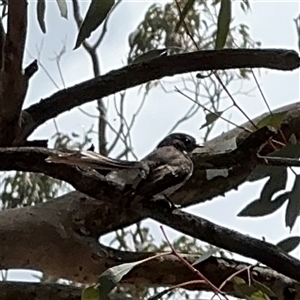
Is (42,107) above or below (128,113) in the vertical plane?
below

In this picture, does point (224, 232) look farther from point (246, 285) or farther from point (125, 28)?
point (125, 28)

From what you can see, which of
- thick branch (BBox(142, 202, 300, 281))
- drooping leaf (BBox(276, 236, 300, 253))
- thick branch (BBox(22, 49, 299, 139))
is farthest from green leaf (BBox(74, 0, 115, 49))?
drooping leaf (BBox(276, 236, 300, 253))

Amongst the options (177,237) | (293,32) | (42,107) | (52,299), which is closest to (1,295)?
(52,299)

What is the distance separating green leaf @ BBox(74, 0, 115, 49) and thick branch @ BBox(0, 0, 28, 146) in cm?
10

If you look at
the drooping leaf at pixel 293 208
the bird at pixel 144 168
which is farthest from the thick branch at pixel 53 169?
the drooping leaf at pixel 293 208

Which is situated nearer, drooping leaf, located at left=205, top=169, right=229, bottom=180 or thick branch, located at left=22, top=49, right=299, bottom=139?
thick branch, located at left=22, top=49, right=299, bottom=139

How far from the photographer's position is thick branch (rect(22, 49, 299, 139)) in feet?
1.96

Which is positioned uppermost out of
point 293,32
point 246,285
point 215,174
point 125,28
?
point 125,28

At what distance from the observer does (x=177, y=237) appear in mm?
1803

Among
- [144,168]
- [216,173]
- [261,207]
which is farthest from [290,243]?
[144,168]

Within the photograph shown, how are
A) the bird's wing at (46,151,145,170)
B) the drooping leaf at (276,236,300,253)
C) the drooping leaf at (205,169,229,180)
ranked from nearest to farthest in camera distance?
1. the bird's wing at (46,151,145,170)
2. the drooping leaf at (205,169,229,180)
3. the drooping leaf at (276,236,300,253)

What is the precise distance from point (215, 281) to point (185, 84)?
1211mm

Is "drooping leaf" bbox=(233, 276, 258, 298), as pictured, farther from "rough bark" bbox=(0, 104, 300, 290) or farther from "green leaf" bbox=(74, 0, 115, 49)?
"green leaf" bbox=(74, 0, 115, 49)

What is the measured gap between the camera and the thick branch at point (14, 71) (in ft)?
2.03
